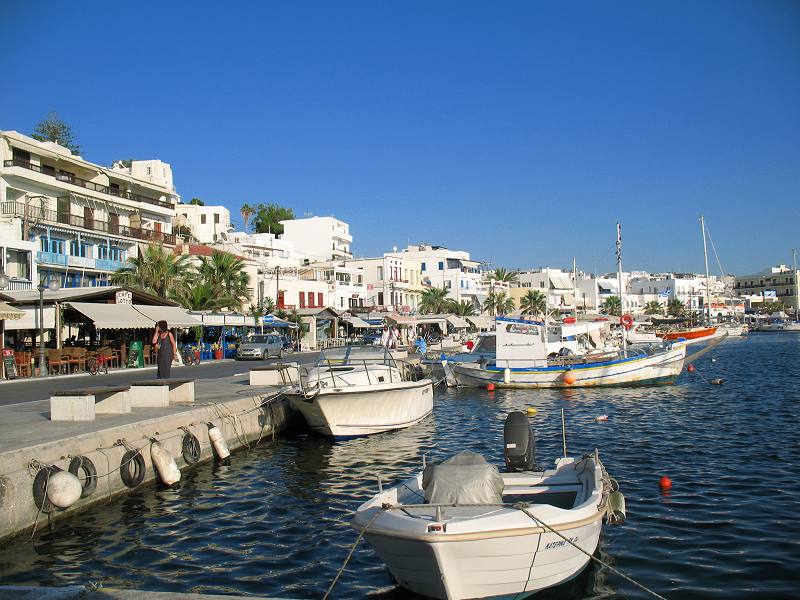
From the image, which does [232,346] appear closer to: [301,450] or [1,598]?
[301,450]

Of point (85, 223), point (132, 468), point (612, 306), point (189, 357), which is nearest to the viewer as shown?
point (132, 468)

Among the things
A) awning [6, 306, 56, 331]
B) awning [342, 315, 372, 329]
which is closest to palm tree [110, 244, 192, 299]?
awning [6, 306, 56, 331]

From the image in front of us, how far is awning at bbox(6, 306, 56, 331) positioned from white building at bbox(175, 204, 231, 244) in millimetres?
48102

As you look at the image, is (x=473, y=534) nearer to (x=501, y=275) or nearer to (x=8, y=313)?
(x=8, y=313)

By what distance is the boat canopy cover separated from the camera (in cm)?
852

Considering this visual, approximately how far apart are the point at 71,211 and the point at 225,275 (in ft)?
39.9

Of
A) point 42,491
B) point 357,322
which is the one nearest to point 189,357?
point 357,322

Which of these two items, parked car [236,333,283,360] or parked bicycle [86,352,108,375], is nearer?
parked bicycle [86,352,108,375]

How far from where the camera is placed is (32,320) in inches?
1339

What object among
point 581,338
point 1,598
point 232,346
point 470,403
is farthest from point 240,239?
point 1,598

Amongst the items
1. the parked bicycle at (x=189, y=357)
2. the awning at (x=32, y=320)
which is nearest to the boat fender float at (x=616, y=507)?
the awning at (x=32, y=320)

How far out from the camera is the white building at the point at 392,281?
284ft

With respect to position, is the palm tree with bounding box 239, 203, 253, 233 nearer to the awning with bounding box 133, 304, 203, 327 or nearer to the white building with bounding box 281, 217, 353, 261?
the white building with bounding box 281, 217, 353, 261

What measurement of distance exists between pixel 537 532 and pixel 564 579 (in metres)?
1.37
